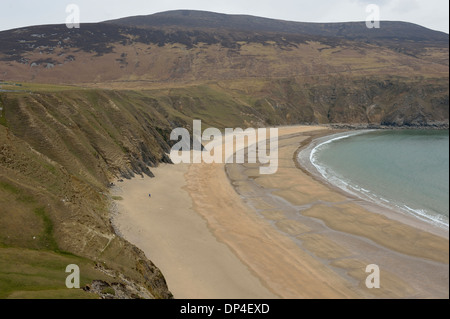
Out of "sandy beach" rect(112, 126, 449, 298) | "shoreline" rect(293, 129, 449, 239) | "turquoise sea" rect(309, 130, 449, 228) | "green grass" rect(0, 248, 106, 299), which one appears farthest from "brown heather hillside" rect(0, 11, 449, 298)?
"shoreline" rect(293, 129, 449, 239)

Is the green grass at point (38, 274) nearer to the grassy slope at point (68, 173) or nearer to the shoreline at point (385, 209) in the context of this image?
the grassy slope at point (68, 173)

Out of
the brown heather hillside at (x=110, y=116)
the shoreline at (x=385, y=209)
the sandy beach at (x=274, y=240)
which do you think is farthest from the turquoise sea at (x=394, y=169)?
the brown heather hillside at (x=110, y=116)

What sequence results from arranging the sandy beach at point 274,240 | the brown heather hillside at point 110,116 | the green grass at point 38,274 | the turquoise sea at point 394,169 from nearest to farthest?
the green grass at point 38,274
the brown heather hillside at point 110,116
the sandy beach at point 274,240
the turquoise sea at point 394,169

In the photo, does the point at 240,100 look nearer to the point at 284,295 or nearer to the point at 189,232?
the point at 189,232

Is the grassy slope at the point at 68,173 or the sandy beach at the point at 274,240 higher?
the grassy slope at the point at 68,173

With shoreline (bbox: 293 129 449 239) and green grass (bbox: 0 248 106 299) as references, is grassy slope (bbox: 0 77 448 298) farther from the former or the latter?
shoreline (bbox: 293 129 449 239)

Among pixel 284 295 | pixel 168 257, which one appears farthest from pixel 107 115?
pixel 284 295
